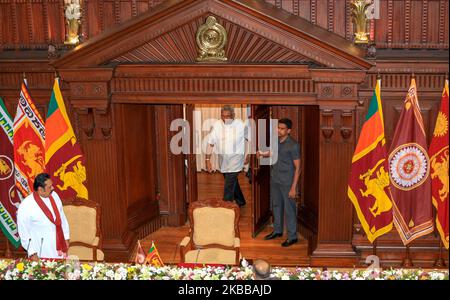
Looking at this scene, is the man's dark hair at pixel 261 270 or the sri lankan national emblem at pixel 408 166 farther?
the sri lankan national emblem at pixel 408 166

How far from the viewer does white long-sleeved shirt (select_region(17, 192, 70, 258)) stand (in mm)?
6215

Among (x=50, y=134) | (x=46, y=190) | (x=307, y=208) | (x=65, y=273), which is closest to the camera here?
(x=65, y=273)

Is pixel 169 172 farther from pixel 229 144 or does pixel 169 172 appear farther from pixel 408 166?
pixel 408 166

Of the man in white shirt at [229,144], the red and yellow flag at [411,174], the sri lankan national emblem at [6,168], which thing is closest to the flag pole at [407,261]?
the red and yellow flag at [411,174]

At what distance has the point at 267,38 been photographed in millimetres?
6855

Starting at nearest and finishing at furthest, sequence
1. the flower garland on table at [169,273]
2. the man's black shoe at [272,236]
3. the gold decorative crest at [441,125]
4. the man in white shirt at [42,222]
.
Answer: the flower garland on table at [169,273]
the man in white shirt at [42,222]
the gold decorative crest at [441,125]
the man's black shoe at [272,236]

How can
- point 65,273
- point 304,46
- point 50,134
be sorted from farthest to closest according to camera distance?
1. point 50,134
2. point 304,46
3. point 65,273

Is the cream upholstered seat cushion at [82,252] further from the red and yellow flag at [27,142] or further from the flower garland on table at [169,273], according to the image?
the flower garland on table at [169,273]

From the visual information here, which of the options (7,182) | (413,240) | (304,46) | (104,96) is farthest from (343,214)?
(7,182)

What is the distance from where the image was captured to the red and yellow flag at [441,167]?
6.77 m

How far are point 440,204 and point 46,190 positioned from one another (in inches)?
144

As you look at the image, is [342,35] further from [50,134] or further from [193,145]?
[50,134]

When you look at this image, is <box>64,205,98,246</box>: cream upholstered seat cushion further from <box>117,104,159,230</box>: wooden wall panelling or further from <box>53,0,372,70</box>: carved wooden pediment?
<box>53,0,372,70</box>: carved wooden pediment

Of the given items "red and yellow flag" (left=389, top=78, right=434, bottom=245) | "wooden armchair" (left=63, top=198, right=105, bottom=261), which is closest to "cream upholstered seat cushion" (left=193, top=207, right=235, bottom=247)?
"wooden armchair" (left=63, top=198, right=105, bottom=261)
